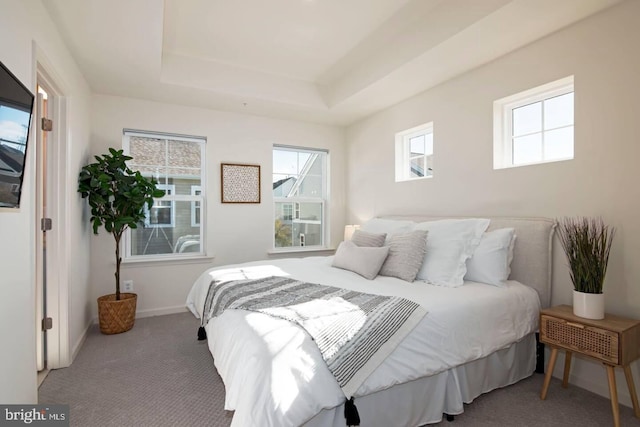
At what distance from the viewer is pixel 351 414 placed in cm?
143

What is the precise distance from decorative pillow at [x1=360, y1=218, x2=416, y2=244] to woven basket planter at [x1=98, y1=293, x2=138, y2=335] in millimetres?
2532

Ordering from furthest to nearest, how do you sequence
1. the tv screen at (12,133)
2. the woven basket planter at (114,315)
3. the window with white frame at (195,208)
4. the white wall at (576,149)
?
1. the window with white frame at (195,208)
2. the woven basket planter at (114,315)
3. the white wall at (576,149)
4. the tv screen at (12,133)

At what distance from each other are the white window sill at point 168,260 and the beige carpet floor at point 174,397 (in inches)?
39.8

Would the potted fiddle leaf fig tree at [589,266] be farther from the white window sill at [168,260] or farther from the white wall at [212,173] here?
the white window sill at [168,260]

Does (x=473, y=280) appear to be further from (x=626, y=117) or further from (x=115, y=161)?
(x=115, y=161)

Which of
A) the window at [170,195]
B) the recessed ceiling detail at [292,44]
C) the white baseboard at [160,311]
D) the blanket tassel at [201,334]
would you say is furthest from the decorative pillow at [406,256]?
the white baseboard at [160,311]

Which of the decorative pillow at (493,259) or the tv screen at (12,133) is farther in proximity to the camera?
the decorative pillow at (493,259)

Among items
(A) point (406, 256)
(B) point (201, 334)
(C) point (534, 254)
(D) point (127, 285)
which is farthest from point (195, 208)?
(C) point (534, 254)

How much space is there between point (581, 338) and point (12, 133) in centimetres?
303

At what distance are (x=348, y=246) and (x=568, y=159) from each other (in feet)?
5.77

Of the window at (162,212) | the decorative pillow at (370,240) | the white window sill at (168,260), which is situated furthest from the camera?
the window at (162,212)

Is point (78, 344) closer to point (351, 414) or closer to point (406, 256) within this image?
point (351, 414)

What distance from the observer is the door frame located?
2.48 metres

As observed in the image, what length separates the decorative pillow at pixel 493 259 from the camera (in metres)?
2.38
